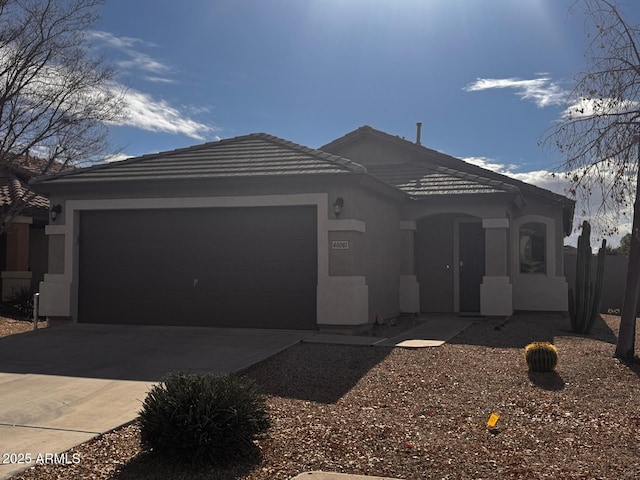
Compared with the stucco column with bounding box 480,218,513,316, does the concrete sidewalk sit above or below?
below

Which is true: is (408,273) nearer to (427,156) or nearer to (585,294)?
(585,294)

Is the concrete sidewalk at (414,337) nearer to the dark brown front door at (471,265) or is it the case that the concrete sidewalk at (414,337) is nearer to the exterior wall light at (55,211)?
the dark brown front door at (471,265)

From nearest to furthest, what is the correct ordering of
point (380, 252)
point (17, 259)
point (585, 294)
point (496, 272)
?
point (585, 294) → point (380, 252) → point (496, 272) → point (17, 259)

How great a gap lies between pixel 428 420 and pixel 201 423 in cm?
253

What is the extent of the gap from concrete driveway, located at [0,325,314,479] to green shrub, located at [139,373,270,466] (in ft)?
2.91

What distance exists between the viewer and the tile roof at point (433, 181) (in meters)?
15.7

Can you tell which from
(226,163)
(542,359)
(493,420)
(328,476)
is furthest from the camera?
(226,163)

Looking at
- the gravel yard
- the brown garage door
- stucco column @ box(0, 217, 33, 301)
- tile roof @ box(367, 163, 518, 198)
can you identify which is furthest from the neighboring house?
the gravel yard

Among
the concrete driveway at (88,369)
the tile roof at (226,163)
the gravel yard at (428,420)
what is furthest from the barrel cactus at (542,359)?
the tile roof at (226,163)

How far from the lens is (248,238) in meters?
13.0

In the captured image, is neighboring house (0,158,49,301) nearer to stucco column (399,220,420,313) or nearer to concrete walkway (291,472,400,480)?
stucco column (399,220,420,313)

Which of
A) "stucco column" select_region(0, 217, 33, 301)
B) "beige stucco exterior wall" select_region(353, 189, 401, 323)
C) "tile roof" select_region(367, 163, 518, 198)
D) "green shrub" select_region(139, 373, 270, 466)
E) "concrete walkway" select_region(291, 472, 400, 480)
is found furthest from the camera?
"stucco column" select_region(0, 217, 33, 301)

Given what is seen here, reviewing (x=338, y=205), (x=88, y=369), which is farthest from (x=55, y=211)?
(x=338, y=205)

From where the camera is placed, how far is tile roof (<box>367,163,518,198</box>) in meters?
15.7
